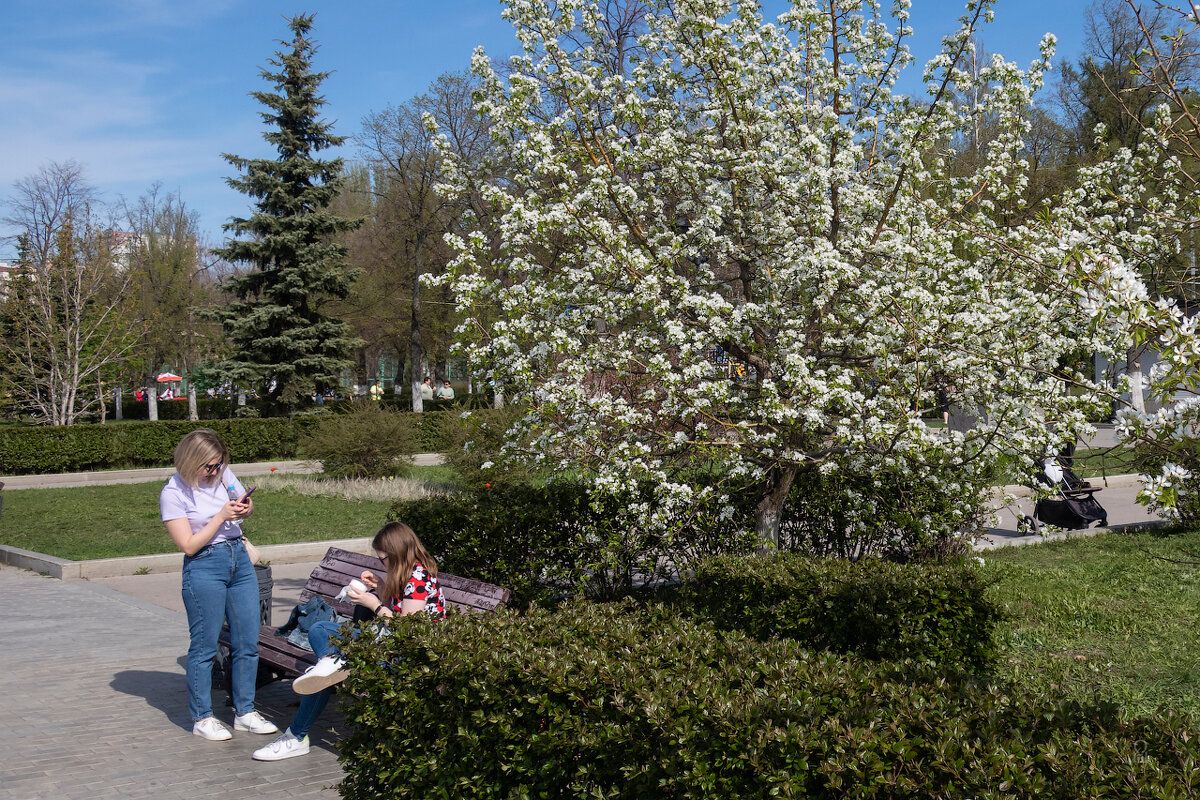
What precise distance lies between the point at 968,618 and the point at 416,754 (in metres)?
3.39

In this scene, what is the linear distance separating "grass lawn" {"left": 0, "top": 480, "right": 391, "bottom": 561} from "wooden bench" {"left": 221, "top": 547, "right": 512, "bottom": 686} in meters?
6.43

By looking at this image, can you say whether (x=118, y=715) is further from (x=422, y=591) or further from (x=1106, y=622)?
(x=1106, y=622)

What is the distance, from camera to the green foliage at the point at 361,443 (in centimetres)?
1842

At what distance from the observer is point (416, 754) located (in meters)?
3.88

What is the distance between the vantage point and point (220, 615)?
543 centimetres

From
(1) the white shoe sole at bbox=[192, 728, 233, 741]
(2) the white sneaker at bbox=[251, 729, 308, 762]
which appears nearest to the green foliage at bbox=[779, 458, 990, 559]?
(2) the white sneaker at bbox=[251, 729, 308, 762]

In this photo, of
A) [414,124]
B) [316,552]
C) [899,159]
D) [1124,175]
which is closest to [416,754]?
[899,159]

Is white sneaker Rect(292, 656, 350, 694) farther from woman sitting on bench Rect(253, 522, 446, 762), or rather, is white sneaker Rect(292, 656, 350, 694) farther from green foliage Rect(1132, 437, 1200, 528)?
green foliage Rect(1132, 437, 1200, 528)

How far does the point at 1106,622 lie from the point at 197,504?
678 centimetres

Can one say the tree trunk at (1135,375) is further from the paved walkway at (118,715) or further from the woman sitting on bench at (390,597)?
the paved walkway at (118,715)

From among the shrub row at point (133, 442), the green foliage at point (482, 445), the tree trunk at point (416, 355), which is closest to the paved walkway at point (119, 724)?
the green foliage at point (482, 445)

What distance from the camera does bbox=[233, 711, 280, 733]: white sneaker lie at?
17.9 ft

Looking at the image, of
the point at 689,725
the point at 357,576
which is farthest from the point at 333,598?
the point at 689,725

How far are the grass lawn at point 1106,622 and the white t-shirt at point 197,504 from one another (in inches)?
171
